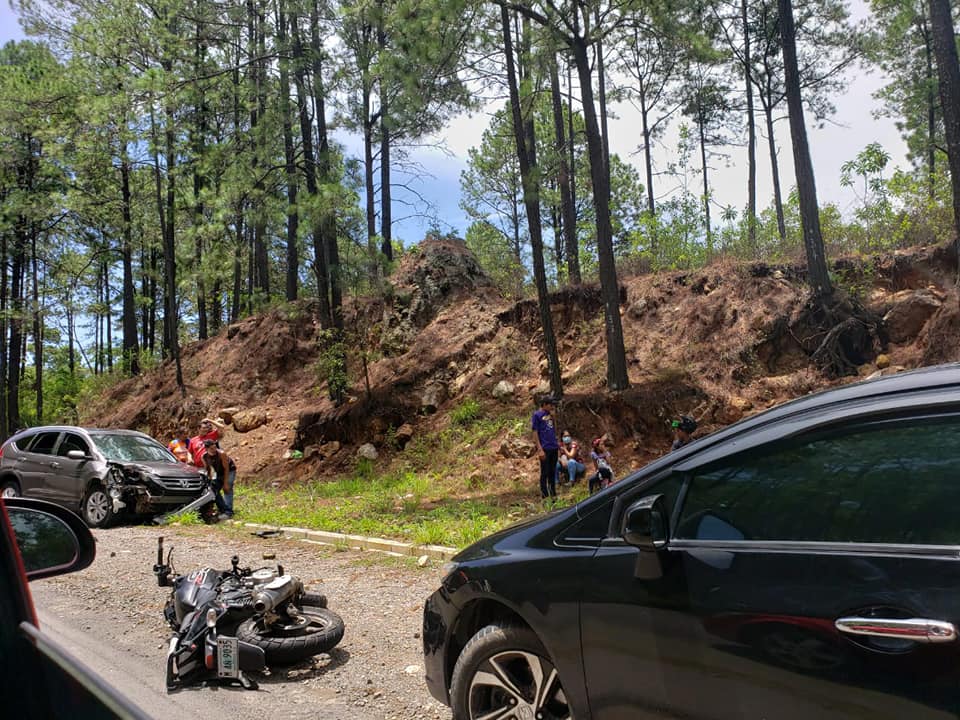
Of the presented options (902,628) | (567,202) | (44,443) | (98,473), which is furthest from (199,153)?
(902,628)

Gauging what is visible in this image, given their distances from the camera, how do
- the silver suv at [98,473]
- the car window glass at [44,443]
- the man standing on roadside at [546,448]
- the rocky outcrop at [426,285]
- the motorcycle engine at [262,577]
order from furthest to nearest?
the rocky outcrop at [426,285], the car window glass at [44,443], the man standing on roadside at [546,448], the silver suv at [98,473], the motorcycle engine at [262,577]

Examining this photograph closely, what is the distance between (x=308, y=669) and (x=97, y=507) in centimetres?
826

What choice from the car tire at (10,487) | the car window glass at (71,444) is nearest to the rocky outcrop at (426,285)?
the car window glass at (71,444)

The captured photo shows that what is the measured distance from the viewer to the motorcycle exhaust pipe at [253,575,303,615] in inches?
191

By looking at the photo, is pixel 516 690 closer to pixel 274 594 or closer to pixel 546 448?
pixel 274 594

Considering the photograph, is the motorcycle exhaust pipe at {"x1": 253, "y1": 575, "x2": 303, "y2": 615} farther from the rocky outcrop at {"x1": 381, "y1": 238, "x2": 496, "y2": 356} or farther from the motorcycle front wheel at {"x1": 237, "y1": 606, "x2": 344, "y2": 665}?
the rocky outcrop at {"x1": 381, "y1": 238, "x2": 496, "y2": 356}

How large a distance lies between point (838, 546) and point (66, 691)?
2127 mm

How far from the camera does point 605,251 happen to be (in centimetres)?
1438

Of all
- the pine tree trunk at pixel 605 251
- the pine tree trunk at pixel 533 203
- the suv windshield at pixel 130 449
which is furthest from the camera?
the pine tree trunk at pixel 533 203

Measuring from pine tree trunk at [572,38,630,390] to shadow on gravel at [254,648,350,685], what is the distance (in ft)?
32.6

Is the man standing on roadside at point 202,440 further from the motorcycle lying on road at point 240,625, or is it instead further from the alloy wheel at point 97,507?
the motorcycle lying on road at point 240,625

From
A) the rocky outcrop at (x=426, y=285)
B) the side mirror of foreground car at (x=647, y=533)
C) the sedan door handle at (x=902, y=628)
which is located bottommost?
the sedan door handle at (x=902, y=628)

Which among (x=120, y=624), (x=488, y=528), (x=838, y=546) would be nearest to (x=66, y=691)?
(x=838, y=546)

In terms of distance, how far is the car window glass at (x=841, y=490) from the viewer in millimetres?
2082
